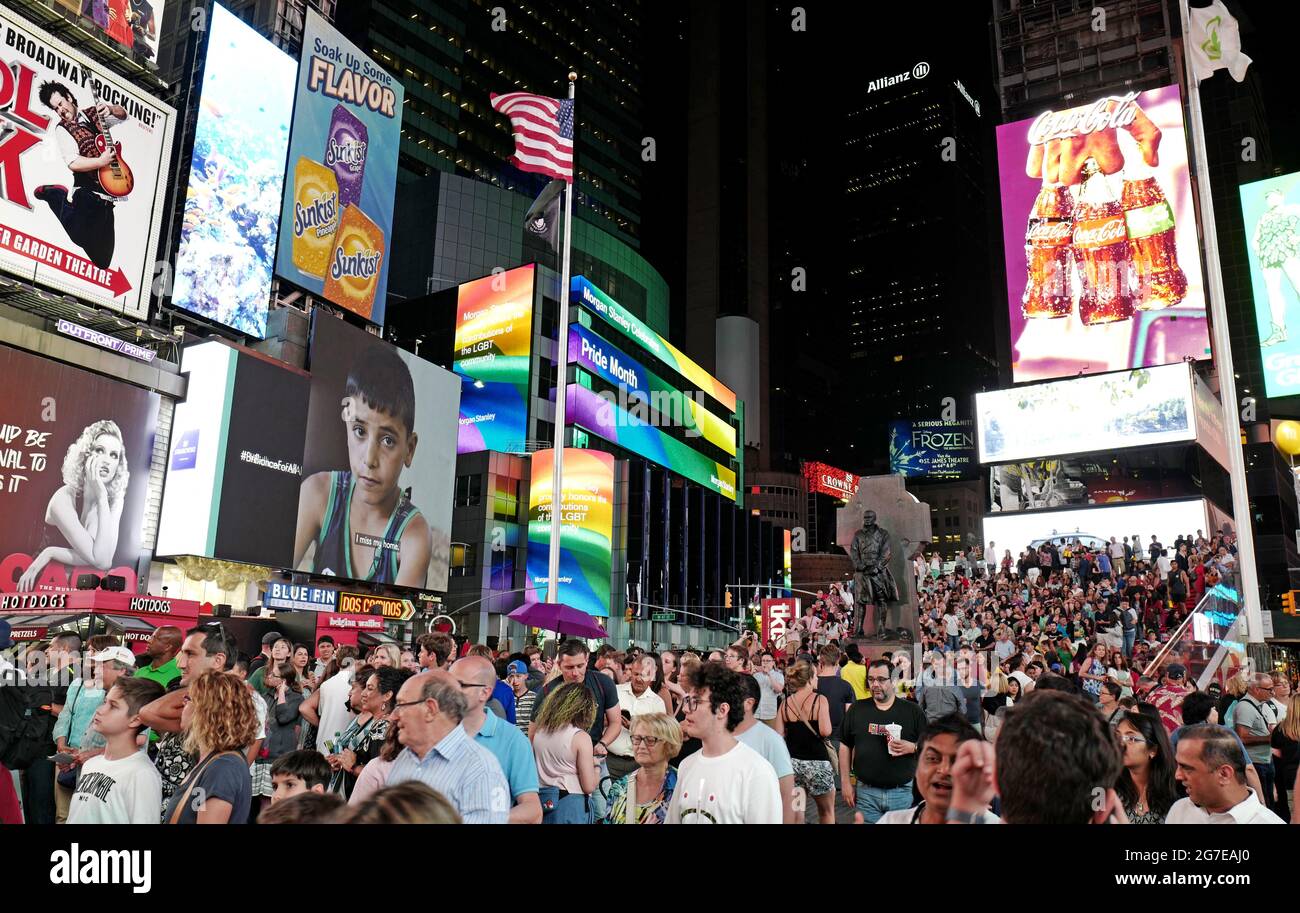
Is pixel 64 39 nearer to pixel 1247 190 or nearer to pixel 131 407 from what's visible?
pixel 131 407

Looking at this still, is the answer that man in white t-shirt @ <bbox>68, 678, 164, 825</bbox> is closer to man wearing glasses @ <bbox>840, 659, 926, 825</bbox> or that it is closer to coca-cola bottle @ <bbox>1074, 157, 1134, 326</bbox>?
man wearing glasses @ <bbox>840, 659, 926, 825</bbox>

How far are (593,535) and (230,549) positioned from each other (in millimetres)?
21618

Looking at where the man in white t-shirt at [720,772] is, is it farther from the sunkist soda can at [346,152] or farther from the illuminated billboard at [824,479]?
the illuminated billboard at [824,479]

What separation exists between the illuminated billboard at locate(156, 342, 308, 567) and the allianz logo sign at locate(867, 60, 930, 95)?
147 meters

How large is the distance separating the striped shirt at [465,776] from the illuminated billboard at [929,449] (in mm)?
112092

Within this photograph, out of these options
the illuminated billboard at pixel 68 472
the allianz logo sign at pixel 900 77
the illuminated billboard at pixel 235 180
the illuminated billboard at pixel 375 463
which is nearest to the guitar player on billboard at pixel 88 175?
the illuminated billboard at pixel 235 180

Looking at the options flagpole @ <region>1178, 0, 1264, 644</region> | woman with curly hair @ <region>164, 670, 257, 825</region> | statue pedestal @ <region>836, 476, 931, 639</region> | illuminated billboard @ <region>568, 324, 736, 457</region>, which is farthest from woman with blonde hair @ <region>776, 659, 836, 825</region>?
illuminated billboard @ <region>568, 324, 736, 457</region>

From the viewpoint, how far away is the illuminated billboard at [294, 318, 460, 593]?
4547 cm

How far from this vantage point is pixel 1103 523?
1850 inches

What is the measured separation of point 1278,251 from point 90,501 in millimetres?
49681

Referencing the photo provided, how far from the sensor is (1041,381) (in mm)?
50500
